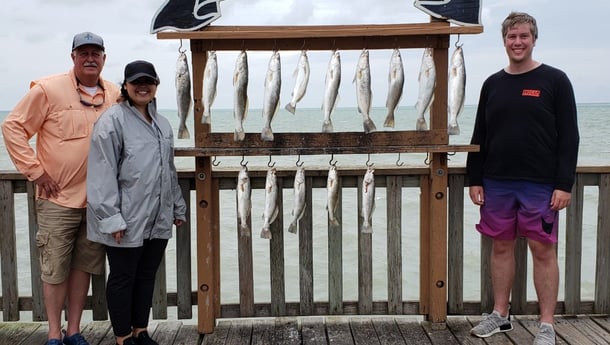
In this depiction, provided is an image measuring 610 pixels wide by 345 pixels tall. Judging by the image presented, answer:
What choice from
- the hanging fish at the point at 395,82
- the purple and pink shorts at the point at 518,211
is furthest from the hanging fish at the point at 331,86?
the purple and pink shorts at the point at 518,211

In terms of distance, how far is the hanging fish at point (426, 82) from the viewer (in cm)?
366

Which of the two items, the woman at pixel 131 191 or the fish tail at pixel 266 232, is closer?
the woman at pixel 131 191

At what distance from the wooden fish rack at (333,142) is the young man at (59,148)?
0.55 meters

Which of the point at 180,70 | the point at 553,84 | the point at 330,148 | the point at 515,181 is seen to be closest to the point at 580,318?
the point at 515,181

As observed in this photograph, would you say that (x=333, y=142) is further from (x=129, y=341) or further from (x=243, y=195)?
(x=129, y=341)

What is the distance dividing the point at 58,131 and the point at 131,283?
1005 millimetres

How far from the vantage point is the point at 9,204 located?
3.89m

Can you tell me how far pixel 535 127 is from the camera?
355cm

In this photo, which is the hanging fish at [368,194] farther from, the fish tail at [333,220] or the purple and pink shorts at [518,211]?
the purple and pink shorts at [518,211]

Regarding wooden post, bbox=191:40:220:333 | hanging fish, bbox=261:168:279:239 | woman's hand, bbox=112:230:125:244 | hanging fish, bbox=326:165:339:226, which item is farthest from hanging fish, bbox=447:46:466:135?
woman's hand, bbox=112:230:125:244

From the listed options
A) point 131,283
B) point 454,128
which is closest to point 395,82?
point 454,128

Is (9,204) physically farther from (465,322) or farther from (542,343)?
(542,343)

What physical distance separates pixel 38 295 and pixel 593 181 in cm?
404

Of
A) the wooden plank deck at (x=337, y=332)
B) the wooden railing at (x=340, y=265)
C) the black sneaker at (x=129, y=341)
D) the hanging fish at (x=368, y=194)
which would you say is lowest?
the wooden plank deck at (x=337, y=332)
